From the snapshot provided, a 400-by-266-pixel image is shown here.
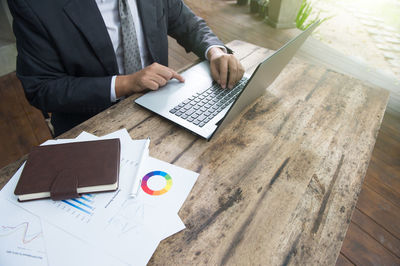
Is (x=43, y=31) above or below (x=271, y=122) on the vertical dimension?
above

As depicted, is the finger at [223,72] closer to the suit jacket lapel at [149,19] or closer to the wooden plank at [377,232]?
→ the suit jacket lapel at [149,19]

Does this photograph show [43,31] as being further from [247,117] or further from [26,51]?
[247,117]

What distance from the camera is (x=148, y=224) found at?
0.51 meters

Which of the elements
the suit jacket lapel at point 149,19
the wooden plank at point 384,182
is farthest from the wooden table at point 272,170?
the wooden plank at point 384,182

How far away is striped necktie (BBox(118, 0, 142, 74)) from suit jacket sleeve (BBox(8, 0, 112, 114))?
221mm

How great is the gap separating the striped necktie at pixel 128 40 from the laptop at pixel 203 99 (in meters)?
0.26

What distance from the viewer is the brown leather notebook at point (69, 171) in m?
0.52

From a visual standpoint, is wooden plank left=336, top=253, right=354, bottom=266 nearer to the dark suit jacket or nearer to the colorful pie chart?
the colorful pie chart

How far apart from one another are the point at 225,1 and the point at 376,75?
2.85 meters

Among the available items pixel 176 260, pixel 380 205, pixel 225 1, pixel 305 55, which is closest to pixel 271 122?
pixel 176 260

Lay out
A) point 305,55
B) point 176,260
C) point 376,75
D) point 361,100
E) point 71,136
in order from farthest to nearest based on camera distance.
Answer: point 305,55 → point 376,75 → point 361,100 → point 71,136 → point 176,260

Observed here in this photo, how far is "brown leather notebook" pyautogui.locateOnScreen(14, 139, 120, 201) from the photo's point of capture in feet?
1.71

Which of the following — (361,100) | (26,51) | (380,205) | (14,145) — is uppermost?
(26,51)

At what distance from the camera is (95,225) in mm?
503
